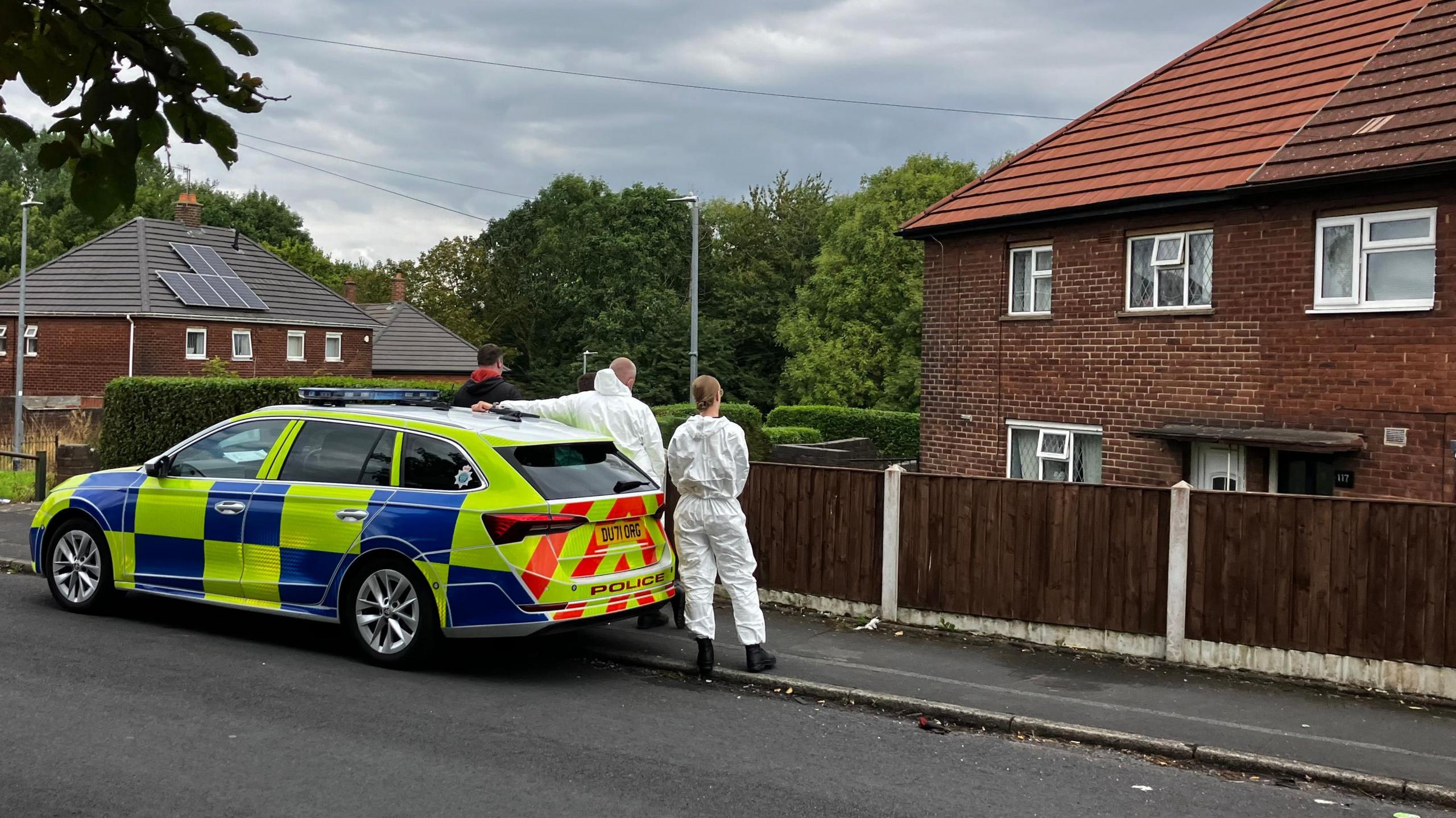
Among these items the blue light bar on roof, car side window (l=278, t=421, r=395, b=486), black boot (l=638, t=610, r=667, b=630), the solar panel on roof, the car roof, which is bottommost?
black boot (l=638, t=610, r=667, b=630)

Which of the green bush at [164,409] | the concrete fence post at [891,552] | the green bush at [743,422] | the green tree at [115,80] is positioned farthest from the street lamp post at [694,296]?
the green tree at [115,80]

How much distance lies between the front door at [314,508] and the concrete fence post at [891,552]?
3969mm

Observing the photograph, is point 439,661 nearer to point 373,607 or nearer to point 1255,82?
point 373,607

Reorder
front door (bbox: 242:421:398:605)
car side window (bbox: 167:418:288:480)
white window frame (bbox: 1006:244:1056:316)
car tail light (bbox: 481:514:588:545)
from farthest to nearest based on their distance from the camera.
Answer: white window frame (bbox: 1006:244:1056:316) < car side window (bbox: 167:418:288:480) < front door (bbox: 242:421:398:605) < car tail light (bbox: 481:514:588:545)

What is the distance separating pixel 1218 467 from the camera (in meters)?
14.1

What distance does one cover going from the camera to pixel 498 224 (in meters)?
72.2

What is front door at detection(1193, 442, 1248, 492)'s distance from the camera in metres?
13.9

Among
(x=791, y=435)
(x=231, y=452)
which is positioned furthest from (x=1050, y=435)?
(x=791, y=435)

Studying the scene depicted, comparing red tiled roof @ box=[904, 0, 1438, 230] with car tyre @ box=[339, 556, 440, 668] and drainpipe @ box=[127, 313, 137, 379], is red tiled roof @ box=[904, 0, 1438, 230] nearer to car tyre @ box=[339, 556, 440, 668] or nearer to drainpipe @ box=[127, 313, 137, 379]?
car tyre @ box=[339, 556, 440, 668]

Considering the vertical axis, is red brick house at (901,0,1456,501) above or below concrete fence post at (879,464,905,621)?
above

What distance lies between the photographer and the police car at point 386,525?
7070 mm

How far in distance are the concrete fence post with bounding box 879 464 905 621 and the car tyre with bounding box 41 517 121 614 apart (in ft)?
19.0

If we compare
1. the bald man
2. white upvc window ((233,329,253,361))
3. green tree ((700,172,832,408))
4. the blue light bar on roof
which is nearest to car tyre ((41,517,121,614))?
the blue light bar on roof

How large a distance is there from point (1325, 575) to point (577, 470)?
499 cm
